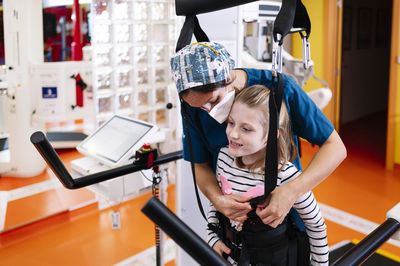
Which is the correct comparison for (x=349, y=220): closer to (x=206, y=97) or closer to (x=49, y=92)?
(x=206, y=97)

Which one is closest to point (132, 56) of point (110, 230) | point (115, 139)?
point (115, 139)

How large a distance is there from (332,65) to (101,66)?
3610 mm

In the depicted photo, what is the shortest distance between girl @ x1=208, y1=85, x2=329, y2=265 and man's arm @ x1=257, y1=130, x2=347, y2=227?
59 millimetres

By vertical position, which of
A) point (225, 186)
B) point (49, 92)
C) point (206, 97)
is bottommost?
point (225, 186)

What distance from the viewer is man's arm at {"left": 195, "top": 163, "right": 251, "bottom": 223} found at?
1197mm

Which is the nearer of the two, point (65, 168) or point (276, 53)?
point (276, 53)

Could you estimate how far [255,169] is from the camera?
125 cm

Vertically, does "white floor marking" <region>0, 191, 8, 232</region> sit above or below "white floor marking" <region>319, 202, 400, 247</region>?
above

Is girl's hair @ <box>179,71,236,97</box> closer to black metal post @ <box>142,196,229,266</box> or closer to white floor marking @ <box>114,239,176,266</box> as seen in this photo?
black metal post @ <box>142,196,229,266</box>

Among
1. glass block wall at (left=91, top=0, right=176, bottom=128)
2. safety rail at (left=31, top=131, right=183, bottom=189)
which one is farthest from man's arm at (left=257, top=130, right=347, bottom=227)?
glass block wall at (left=91, top=0, right=176, bottom=128)

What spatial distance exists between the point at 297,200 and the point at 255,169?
0.55ft

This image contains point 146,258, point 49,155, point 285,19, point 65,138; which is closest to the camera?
point 285,19

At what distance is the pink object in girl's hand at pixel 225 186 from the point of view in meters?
1.28

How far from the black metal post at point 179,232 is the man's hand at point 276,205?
1.05ft
